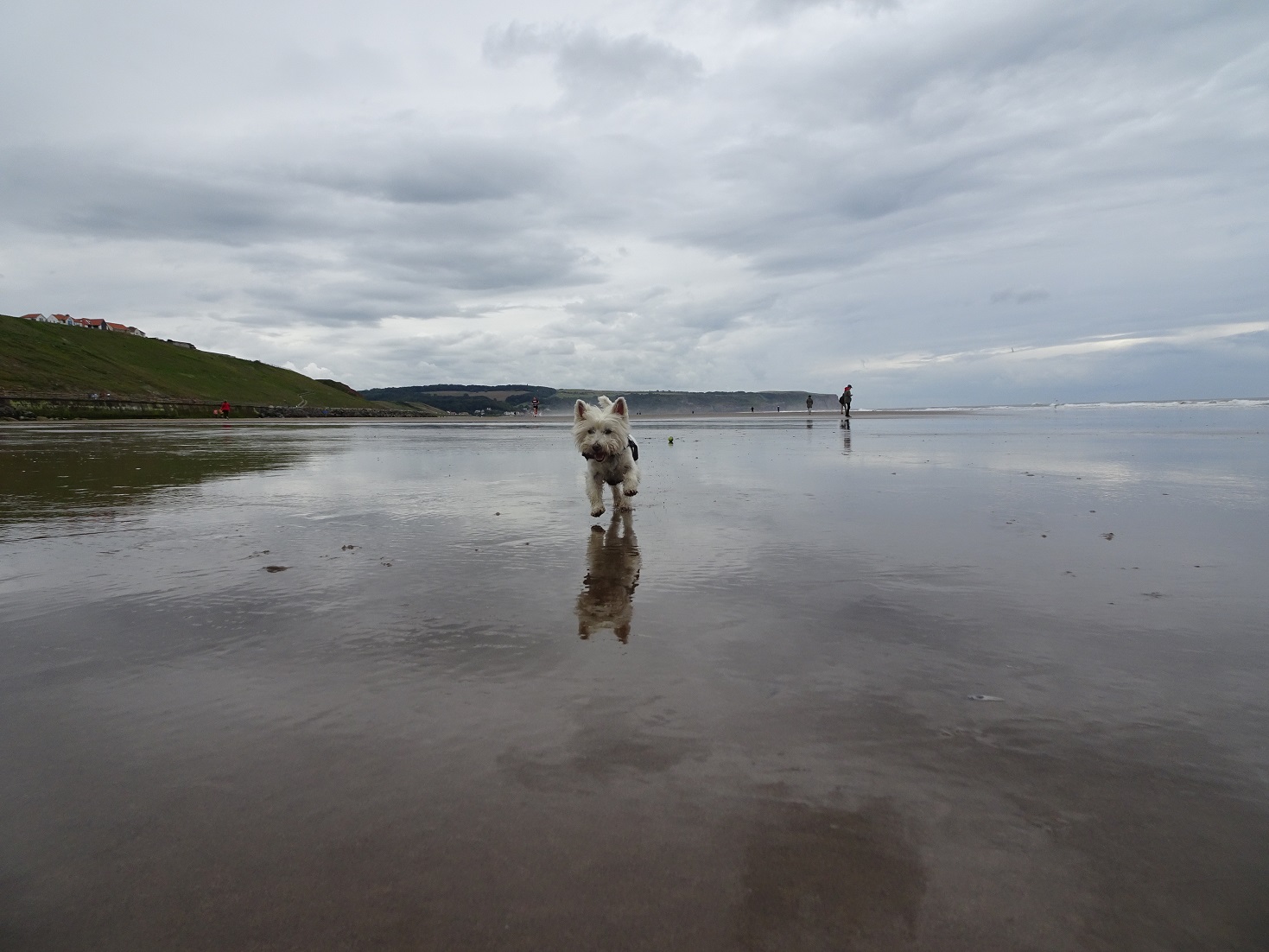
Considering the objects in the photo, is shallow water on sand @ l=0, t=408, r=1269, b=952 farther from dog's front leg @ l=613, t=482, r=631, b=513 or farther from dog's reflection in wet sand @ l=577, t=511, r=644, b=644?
dog's front leg @ l=613, t=482, r=631, b=513

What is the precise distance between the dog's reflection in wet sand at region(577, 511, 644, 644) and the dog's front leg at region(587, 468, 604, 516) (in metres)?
0.44

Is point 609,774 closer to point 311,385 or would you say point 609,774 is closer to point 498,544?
point 498,544

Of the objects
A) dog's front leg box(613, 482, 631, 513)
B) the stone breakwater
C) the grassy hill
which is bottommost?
dog's front leg box(613, 482, 631, 513)

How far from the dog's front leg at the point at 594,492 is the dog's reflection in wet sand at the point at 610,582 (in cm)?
44

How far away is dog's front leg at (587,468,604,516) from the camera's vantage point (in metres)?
8.57

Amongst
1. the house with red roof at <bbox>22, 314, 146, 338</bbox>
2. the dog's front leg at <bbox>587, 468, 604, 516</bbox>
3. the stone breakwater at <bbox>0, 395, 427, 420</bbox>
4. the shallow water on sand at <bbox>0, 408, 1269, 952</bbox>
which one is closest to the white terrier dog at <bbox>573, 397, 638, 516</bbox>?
the dog's front leg at <bbox>587, 468, 604, 516</bbox>

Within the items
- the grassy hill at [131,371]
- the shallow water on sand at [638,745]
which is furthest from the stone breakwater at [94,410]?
the shallow water on sand at [638,745]

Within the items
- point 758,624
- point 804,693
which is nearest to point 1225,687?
point 804,693

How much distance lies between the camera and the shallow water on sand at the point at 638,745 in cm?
192

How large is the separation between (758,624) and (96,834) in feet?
10.9

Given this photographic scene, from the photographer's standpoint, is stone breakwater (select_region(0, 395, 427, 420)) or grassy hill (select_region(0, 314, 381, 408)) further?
grassy hill (select_region(0, 314, 381, 408))

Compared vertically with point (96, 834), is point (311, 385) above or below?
above

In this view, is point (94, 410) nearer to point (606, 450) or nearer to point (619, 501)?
point (619, 501)

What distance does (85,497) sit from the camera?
966cm
